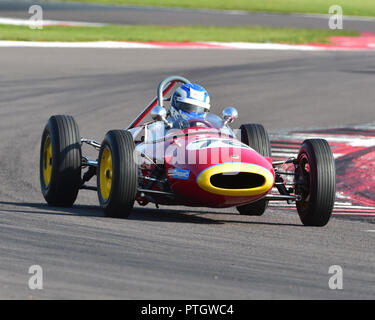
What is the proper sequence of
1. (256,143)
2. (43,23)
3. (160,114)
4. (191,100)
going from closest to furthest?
(160,114) < (191,100) < (256,143) < (43,23)

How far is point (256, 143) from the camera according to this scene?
10.2m

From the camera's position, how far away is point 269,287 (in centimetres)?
639

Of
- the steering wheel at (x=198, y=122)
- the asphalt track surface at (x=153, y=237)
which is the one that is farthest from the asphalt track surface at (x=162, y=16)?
the steering wheel at (x=198, y=122)

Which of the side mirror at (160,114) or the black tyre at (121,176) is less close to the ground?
the side mirror at (160,114)

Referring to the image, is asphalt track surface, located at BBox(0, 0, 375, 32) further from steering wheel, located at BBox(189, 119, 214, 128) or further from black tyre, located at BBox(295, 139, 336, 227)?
black tyre, located at BBox(295, 139, 336, 227)

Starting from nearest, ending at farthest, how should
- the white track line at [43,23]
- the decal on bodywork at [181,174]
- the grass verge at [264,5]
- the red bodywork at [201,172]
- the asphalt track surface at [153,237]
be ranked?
the asphalt track surface at [153,237] < the red bodywork at [201,172] < the decal on bodywork at [181,174] < the white track line at [43,23] < the grass verge at [264,5]

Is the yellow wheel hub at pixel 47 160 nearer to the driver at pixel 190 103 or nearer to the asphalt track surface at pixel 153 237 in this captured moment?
the asphalt track surface at pixel 153 237

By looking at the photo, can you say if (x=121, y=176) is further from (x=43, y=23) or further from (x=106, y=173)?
(x=43, y=23)

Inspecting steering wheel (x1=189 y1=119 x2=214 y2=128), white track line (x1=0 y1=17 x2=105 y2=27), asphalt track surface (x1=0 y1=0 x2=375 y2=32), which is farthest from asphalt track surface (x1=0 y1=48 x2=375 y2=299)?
asphalt track surface (x1=0 y1=0 x2=375 y2=32)

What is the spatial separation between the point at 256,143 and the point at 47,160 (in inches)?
94.4

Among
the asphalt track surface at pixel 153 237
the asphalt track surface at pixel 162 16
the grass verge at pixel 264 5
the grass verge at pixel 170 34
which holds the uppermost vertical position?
the grass verge at pixel 264 5

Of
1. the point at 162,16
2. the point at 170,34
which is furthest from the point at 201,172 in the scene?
the point at 162,16

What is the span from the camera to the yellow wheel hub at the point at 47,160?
35.1 ft

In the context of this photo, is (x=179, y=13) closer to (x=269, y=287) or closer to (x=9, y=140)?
(x=9, y=140)
